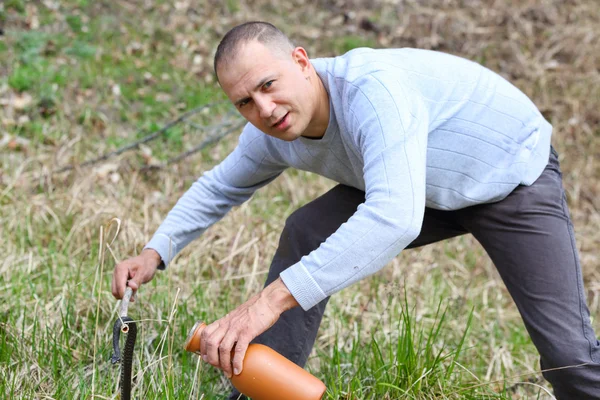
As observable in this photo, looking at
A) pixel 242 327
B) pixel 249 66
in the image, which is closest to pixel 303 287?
pixel 242 327

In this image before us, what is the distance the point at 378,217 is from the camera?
6.61 feet

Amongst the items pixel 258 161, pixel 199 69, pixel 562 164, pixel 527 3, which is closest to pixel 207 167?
pixel 199 69

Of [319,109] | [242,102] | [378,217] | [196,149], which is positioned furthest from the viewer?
[196,149]

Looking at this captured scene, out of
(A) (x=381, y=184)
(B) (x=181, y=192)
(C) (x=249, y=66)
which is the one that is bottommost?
(B) (x=181, y=192)

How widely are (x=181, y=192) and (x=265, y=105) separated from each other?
308 centimetres

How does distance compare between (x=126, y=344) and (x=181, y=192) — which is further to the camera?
(x=181, y=192)

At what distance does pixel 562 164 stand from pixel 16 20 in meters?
5.76

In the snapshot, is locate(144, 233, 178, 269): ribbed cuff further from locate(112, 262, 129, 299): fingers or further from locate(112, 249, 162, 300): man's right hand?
locate(112, 262, 129, 299): fingers

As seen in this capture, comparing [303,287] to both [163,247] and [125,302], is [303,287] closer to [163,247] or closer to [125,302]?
[125,302]

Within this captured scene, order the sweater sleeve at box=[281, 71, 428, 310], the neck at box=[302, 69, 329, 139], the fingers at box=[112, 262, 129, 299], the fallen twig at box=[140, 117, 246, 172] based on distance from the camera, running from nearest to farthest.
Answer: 1. the sweater sleeve at box=[281, 71, 428, 310]
2. the neck at box=[302, 69, 329, 139]
3. the fingers at box=[112, 262, 129, 299]
4. the fallen twig at box=[140, 117, 246, 172]

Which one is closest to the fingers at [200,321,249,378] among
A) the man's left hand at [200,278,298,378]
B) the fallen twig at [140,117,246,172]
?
the man's left hand at [200,278,298,378]

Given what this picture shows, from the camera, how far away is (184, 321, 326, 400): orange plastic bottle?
2.18 meters

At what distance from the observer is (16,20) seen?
23.5 feet

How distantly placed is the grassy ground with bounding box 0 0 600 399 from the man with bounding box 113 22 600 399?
12.7 inches
